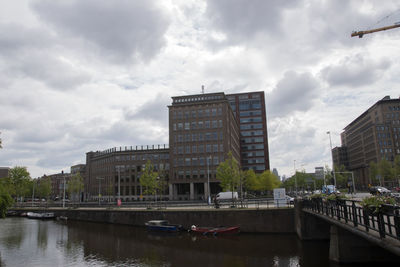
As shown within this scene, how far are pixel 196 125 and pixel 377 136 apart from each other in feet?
307

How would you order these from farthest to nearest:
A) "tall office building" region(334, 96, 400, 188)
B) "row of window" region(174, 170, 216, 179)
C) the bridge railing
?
1. "tall office building" region(334, 96, 400, 188)
2. "row of window" region(174, 170, 216, 179)
3. the bridge railing

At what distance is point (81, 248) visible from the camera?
1449 inches

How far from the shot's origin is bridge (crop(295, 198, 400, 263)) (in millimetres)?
14234

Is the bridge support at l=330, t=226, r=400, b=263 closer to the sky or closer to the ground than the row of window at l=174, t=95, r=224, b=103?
closer to the ground

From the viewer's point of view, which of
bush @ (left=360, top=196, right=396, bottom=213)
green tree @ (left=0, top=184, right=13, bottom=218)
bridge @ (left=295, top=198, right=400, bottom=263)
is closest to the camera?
bridge @ (left=295, top=198, right=400, bottom=263)

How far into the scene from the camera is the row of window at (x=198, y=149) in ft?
311

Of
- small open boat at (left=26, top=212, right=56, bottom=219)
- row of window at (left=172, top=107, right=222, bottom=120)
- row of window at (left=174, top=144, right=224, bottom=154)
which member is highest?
row of window at (left=172, top=107, right=222, bottom=120)

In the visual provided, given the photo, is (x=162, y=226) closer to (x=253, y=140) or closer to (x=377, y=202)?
(x=377, y=202)

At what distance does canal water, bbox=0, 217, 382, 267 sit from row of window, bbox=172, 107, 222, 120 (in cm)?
5686

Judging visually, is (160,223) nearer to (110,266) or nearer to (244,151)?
(110,266)

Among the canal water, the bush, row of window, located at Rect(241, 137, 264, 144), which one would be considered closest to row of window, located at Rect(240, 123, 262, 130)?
row of window, located at Rect(241, 137, 264, 144)

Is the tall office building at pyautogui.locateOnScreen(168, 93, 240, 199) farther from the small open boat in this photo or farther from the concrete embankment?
the concrete embankment

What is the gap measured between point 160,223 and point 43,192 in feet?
348

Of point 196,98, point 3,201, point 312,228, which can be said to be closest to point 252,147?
point 196,98
